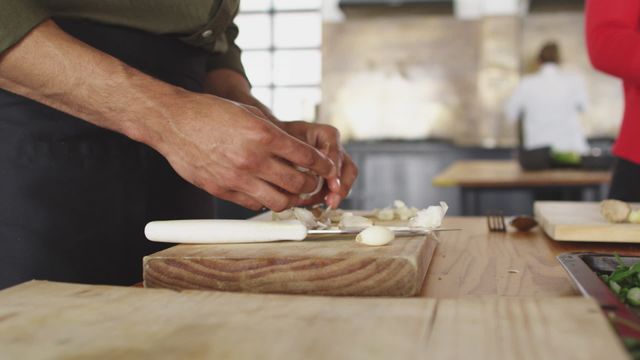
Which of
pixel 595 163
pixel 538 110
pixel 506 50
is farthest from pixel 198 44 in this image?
pixel 506 50

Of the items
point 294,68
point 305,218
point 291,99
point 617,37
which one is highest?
point 294,68

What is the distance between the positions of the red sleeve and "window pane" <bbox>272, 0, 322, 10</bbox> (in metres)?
7.61

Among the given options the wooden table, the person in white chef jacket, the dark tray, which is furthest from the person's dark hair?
the dark tray

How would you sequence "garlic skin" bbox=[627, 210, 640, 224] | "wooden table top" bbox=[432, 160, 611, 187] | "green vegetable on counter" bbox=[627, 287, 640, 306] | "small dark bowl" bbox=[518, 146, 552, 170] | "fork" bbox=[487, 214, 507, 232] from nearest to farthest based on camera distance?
"green vegetable on counter" bbox=[627, 287, 640, 306] < "garlic skin" bbox=[627, 210, 640, 224] < "fork" bbox=[487, 214, 507, 232] < "wooden table top" bbox=[432, 160, 611, 187] < "small dark bowl" bbox=[518, 146, 552, 170]

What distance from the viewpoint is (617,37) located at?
1.63 metres

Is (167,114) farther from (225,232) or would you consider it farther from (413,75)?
(413,75)

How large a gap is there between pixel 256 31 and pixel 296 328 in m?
9.05

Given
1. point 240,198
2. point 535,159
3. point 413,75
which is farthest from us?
point 413,75

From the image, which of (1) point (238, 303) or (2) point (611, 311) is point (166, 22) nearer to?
(1) point (238, 303)

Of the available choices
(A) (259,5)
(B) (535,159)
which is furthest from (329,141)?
(A) (259,5)

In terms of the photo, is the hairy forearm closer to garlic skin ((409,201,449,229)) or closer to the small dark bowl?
garlic skin ((409,201,449,229))

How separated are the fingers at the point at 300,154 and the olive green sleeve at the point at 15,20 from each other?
0.31 m

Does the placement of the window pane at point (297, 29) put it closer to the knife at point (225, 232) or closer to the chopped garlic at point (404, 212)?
the chopped garlic at point (404, 212)

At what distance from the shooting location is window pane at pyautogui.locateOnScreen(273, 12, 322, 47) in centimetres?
914
